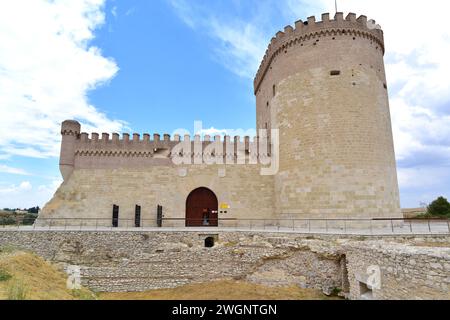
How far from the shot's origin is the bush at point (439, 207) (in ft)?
90.1

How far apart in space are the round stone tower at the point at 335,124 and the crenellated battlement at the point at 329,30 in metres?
0.05

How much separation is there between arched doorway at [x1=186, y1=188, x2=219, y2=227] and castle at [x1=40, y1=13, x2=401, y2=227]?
68mm

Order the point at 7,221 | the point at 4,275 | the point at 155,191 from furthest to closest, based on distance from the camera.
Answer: the point at 155,191
the point at 7,221
the point at 4,275

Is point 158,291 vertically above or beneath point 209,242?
beneath

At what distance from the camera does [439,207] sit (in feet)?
92.5

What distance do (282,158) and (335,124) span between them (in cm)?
362

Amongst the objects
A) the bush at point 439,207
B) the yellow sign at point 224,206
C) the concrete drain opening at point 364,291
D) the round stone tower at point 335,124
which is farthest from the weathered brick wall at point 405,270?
the bush at point 439,207

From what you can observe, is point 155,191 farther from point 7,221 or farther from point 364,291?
point 364,291

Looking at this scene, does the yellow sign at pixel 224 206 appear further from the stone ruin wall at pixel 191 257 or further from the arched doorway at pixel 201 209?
the stone ruin wall at pixel 191 257

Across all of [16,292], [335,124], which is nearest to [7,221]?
[16,292]

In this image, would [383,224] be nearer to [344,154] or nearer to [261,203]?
[344,154]

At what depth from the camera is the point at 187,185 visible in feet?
61.7

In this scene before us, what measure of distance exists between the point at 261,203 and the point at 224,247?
5.80 m
